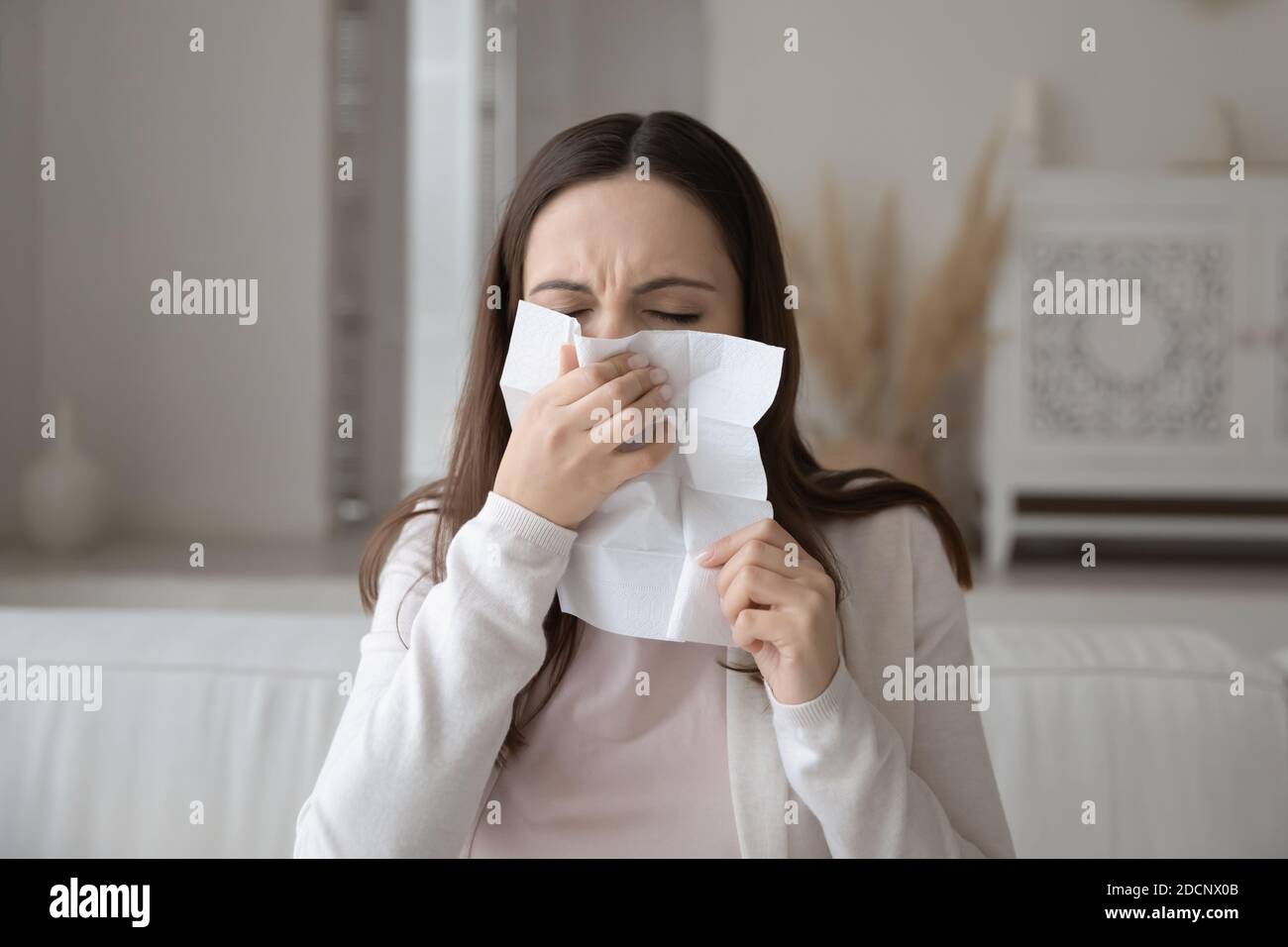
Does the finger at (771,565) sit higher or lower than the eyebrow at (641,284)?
lower

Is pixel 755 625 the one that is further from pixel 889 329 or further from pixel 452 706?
pixel 889 329

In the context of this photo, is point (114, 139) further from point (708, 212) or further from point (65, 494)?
point (708, 212)

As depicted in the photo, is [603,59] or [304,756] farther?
[603,59]

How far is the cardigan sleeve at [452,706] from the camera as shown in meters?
0.92

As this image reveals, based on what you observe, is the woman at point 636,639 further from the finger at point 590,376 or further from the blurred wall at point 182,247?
the blurred wall at point 182,247

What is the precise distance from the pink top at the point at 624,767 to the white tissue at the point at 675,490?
11 centimetres

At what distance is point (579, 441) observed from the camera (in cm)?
91

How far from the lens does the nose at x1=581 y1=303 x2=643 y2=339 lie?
37.6 inches

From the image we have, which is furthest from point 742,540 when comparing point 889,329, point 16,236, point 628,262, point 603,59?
point 603,59

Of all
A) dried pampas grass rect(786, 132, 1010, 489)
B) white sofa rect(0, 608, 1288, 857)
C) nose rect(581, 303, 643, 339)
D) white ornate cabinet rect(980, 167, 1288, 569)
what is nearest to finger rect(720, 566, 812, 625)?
nose rect(581, 303, 643, 339)

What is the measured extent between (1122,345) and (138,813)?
3.05m

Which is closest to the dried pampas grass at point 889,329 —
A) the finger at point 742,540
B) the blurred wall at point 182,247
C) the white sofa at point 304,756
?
the blurred wall at point 182,247

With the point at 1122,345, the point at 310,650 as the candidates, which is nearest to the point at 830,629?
the point at 310,650

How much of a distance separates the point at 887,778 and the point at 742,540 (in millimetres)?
217
